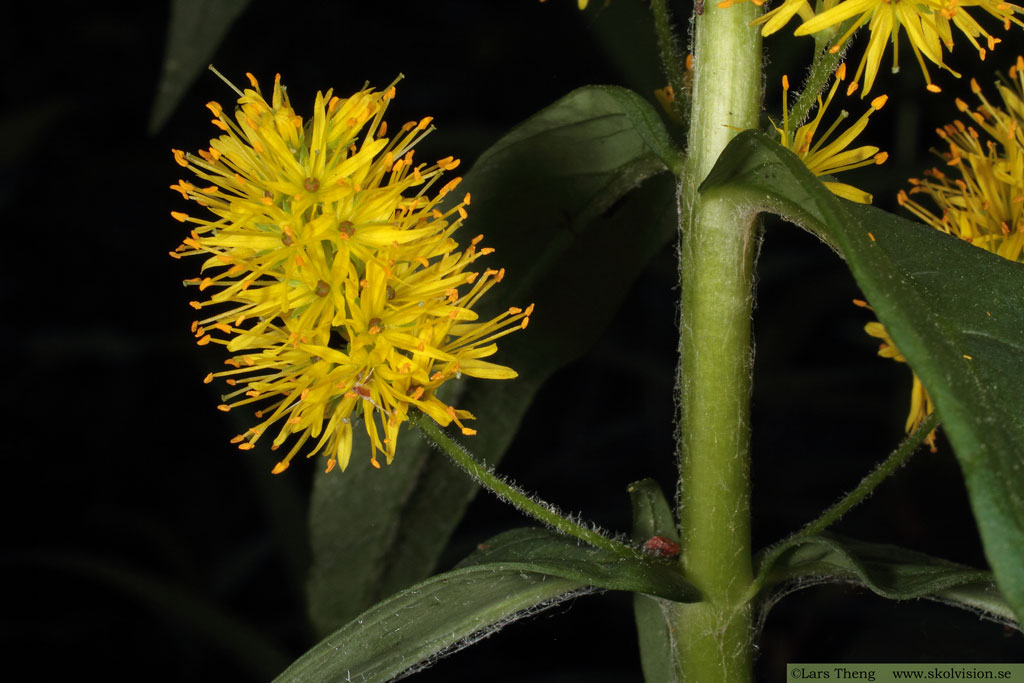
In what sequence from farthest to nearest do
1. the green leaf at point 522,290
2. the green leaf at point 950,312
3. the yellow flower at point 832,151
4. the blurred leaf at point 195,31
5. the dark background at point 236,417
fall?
the dark background at point 236,417 → the blurred leaf at point 195,31 → the green leaf at point 522,290 → the yellow flower at point 832,151 → the green leaf at point 950,312

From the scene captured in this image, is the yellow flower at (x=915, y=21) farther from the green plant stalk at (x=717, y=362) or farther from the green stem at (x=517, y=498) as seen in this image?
the green stem at (x=517, y=498)

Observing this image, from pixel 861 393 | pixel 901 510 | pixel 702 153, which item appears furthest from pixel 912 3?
pixel 861 393

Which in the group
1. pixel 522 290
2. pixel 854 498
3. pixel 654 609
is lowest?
pixel 654 609

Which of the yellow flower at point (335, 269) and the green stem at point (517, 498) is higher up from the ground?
the yellow flower at point (335, 269)

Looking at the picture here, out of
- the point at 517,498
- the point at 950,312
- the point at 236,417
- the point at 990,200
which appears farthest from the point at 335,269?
the point at 236,417

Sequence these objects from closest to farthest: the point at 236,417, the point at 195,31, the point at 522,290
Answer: the point at 522,290 < the point at 195,31 < the point at 236,417

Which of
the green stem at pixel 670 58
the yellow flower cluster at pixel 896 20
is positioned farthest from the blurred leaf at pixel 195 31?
the yellow flower cluster at pixel 896 20

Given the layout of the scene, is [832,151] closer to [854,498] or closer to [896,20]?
[896,20]
